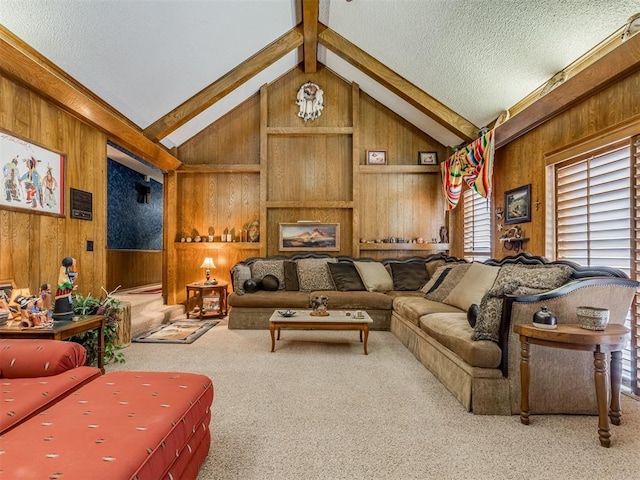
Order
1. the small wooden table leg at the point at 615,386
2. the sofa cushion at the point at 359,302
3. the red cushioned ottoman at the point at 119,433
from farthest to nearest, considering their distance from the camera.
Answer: the sofa cushion at the point at 359,302 < the small wooden table leg at the point at 615,386 < the red cushioned ottoman at the point at 119,433

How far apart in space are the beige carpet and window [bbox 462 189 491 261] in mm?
2551

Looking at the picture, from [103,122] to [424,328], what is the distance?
427 cm

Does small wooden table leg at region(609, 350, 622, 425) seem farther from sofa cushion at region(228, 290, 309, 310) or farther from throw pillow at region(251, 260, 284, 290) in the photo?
throw pillow at region(251, 260, 284, 290)

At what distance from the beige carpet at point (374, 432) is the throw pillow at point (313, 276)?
6.68 ft

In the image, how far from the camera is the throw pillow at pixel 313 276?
532cm

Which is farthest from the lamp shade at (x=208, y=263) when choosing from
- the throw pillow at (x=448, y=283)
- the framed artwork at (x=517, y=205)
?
the framed artwork at (x=517, y=205)

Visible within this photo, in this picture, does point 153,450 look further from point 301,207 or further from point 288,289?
point 301,207

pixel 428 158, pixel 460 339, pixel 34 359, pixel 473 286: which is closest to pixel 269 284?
pixel 473 286

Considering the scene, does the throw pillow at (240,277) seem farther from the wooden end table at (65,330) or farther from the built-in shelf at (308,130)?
the built-in shelf at (308,130)

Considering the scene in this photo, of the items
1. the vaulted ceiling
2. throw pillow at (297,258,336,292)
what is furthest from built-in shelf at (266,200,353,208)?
the vaulted ceiling

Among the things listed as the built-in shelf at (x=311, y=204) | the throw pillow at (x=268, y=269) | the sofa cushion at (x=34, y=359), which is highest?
the built-in shelf at (x=311, y=204)

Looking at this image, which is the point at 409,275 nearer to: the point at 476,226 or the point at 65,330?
the point at 476,226

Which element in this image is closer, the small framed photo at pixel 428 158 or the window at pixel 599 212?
the window at pixel 599 212

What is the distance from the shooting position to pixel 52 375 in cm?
181
